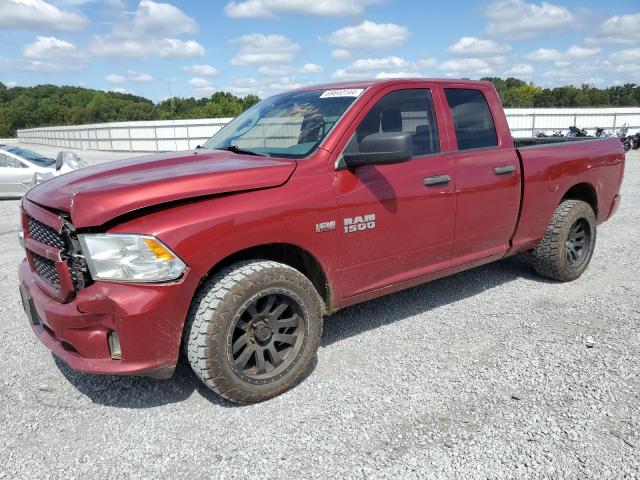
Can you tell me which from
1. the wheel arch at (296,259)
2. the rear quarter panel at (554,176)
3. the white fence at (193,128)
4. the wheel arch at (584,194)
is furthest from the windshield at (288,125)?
the white fence at (193,128)

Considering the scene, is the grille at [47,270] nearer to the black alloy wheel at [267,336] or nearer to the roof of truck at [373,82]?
the black alloy wheel at [267,336]

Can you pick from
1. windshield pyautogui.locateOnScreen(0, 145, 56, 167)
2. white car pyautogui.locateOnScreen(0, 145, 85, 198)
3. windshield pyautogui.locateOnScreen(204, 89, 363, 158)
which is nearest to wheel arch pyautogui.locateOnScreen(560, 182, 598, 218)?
windshield pyautogui.locateOnScreen(204, 89, 363, 158)

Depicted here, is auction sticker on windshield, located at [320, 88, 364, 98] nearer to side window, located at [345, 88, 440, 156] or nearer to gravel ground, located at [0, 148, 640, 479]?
side window, located at [345, 88, 440, 156]

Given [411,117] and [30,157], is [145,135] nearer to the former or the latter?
[30,157]

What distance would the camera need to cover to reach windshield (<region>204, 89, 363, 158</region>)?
333 cm

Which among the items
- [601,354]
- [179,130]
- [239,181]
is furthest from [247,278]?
[179,130]

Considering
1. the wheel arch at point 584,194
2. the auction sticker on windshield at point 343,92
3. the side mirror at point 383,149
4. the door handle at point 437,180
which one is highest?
the auction sticker on windshield at point 343,92

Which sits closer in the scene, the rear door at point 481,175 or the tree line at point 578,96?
the rear door at point 481,175

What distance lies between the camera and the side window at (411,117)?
3512 millimetres

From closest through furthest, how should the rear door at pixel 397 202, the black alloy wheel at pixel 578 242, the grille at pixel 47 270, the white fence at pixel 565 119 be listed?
1. the grille at pixel 47 270
2. the rear door at pixel 397 202
3. the black alloy wheel at pixel 578 242
4. the white fence at pixel 565 119

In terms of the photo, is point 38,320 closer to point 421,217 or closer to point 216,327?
point 216,327

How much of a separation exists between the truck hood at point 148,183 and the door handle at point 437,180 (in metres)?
1.08

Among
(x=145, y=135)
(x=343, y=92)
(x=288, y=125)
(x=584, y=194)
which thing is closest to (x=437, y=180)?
(x=343, y=92)

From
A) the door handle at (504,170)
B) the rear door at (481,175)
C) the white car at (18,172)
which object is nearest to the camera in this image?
the rear door at (481,175)
